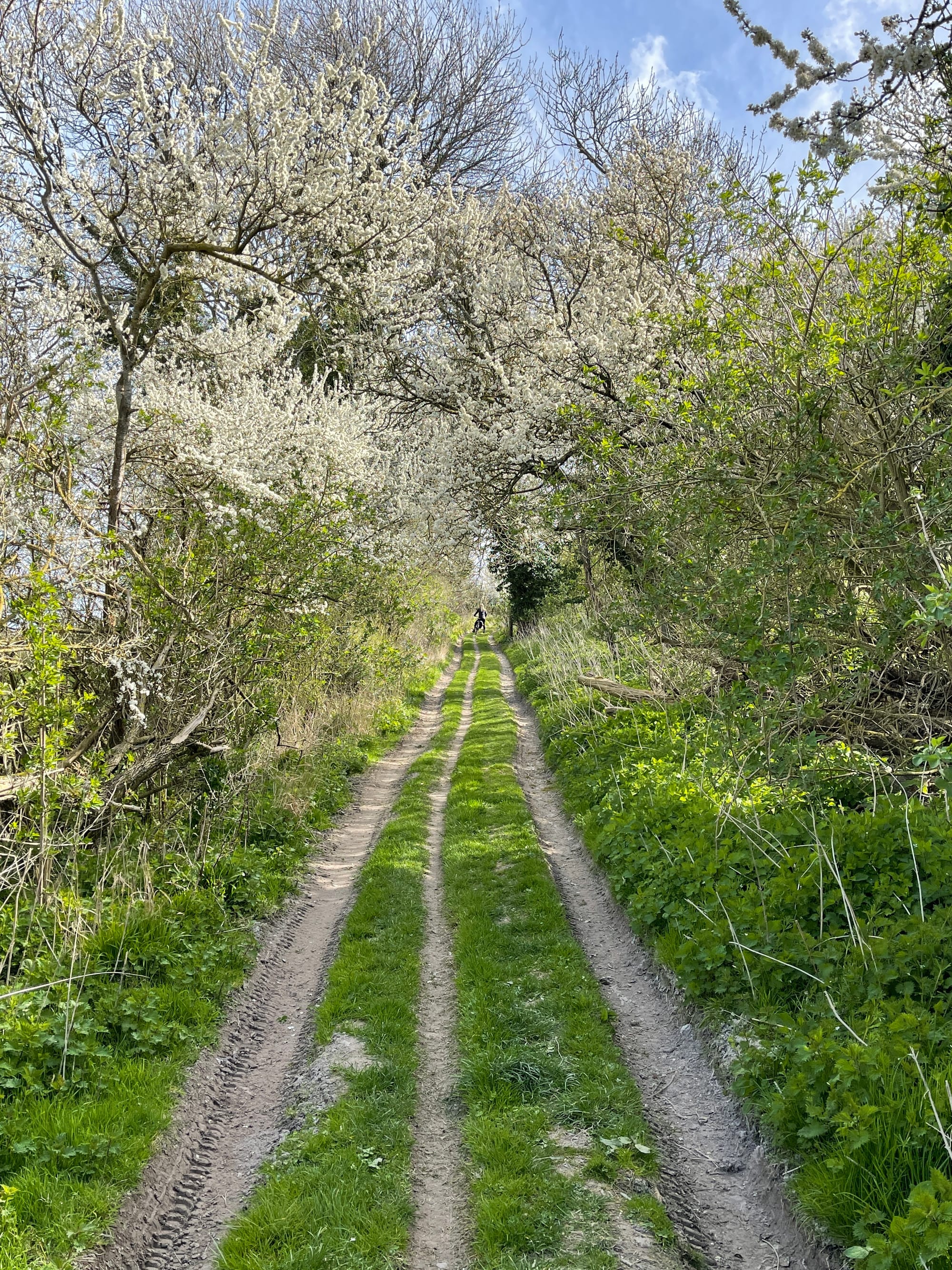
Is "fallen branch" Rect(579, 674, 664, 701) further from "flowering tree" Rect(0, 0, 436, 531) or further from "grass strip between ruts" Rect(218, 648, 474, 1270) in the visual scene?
"flowering tree" Rect(0, 0, 436, 531)

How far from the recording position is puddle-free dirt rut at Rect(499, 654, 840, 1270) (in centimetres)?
348

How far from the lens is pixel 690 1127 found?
427 cm

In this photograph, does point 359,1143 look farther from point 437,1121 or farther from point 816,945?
point 816,945

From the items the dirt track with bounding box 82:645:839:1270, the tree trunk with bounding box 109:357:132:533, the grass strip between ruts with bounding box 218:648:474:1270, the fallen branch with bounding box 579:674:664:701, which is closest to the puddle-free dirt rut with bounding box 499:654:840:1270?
the dirt track with bounding box 82:645:839:1270

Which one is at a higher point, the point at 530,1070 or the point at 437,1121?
the point at 530,1070

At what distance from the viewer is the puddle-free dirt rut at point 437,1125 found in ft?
11.8

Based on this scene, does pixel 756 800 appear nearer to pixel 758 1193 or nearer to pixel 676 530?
pixel 676 530

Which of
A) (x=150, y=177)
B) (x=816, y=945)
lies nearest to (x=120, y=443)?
(x=150, y=177)

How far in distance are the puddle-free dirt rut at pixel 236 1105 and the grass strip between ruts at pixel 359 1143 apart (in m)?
0.20

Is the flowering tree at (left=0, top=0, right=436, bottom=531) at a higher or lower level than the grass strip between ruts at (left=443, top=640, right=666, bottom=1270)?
higher

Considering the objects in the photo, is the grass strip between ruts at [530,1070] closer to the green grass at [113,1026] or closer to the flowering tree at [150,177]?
the green grass at [113,1026]

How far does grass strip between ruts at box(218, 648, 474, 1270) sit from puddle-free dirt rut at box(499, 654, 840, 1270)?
4.48 feet

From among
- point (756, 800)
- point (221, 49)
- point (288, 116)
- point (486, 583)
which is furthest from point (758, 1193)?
point (486, 583)

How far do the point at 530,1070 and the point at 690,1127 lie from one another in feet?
3.06
